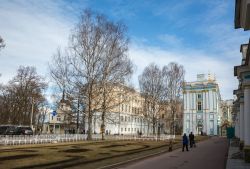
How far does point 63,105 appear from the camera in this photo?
40.0 meters

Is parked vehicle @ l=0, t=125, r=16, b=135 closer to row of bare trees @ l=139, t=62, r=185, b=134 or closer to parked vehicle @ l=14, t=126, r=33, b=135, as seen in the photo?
parked vehicle @ l=14, t=126, r=33, b=135

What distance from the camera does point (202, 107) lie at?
9375 cm

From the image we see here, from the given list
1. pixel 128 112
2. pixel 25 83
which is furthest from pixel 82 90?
pixel 128 112

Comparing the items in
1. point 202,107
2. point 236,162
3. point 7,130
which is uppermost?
point 202,107

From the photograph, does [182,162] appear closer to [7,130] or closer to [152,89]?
[7,130]

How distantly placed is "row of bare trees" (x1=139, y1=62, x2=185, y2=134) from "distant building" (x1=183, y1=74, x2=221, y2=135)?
34847 mm

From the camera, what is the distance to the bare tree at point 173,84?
57.2 metres

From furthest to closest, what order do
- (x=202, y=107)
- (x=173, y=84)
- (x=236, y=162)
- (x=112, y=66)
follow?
(x=202, y=107) → (x=173, y=84) → (x=112, y=66) → (x=236, y=162)

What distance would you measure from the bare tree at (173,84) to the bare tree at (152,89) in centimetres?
129

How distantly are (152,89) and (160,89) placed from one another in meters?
1.41

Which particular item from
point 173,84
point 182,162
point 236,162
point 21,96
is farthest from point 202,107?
point 236,162

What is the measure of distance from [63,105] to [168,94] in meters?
23.2

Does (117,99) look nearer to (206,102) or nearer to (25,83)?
(25,83)

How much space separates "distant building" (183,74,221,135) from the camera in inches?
3622
